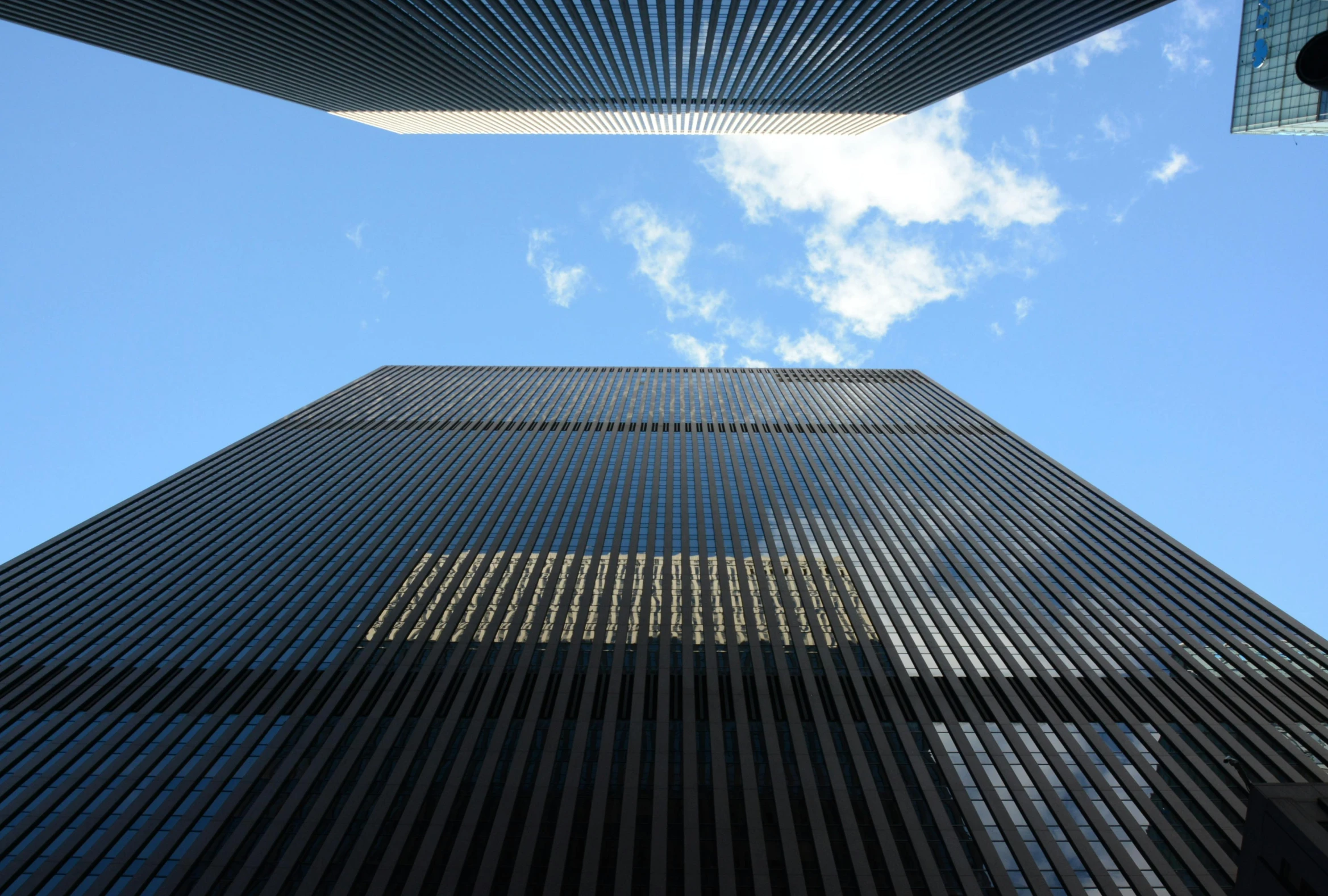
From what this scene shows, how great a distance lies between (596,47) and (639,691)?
83.6 meters

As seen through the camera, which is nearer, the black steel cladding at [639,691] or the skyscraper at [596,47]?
the black steel cladding at [639,691]

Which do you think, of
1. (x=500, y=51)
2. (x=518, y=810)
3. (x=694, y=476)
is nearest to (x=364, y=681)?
(x=518, y=810)

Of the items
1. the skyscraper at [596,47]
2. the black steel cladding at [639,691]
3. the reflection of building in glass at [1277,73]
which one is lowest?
the black steel cladding at [639,691]

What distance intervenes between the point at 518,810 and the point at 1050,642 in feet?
126

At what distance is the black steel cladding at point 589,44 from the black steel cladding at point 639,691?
52215mm

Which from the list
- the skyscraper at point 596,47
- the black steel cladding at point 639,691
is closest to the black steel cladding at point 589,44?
the skyscraper at point 596,47

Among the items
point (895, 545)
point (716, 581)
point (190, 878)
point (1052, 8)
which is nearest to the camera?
point (190, 878)

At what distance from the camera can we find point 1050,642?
155 ft

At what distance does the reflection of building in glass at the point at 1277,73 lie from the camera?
53.2 meters

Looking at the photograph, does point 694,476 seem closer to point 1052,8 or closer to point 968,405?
point 968,405

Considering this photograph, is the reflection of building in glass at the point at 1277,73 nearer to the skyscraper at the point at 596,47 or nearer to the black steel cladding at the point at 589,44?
the skyscraper at the point at 596,47

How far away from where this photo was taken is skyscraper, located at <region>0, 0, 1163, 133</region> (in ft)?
237

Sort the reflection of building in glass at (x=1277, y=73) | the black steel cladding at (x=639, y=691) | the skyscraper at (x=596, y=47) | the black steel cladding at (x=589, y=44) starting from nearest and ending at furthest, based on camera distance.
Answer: the black steel cladding at (x=639, y=691)
the reflection of building in glass at (x=1277, y=73)
the black steel cladding at (x=589, y=44)
the skyscraper at (x=596, y=47)

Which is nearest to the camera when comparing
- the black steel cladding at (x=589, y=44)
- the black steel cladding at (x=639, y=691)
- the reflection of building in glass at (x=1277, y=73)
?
the black steel cladding at (x=639, y=691)
